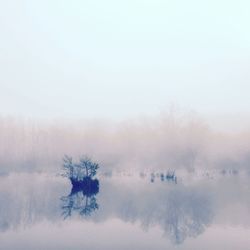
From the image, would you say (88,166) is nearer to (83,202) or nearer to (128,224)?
(83,202)

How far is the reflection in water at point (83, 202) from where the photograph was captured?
32806 mm

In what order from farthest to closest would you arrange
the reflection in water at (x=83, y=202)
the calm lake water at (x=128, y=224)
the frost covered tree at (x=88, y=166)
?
the frost covered tree at (x=88, y=166) → the reflection in water at (x=83, y=202) → the calm lake water at (x=128, y=224)

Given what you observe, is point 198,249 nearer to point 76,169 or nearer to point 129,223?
point 129,223

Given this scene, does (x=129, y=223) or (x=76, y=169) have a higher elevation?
(x=76, y=169)

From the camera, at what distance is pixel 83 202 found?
38.5 m

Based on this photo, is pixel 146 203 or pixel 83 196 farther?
pixel 83 196

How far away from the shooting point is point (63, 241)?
2244 centimetres

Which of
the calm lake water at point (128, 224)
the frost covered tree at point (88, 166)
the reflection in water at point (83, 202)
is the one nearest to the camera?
the calm lake water at point (128, 224)

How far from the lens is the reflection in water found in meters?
32.8

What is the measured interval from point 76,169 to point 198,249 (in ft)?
97.7

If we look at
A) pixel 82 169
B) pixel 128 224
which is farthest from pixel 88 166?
pixel 128 224

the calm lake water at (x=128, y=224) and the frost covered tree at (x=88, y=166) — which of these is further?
the frost covered tree at (x=88, y=166)

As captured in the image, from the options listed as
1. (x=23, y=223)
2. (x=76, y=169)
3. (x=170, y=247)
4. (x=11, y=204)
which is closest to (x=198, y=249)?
(x=170, y=247)

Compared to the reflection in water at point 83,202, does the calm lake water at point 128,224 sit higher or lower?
lower
